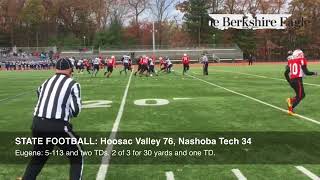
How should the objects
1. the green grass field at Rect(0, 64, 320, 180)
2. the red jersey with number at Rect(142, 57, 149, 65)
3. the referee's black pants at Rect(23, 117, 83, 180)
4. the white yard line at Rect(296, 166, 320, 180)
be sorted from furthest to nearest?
the red jersey with number at Rect(142, 57, 149, 65)
the green grass field at Rect(0, 64, 320, 180)
the white yard line at Rect(296, 166, 320, 180)
the referee's black pants at Rect(23, 117, 83, 180)

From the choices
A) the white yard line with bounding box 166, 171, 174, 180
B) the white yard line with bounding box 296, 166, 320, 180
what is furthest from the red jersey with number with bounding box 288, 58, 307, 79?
the white yard line with bounding box 166, 171, 174, 180

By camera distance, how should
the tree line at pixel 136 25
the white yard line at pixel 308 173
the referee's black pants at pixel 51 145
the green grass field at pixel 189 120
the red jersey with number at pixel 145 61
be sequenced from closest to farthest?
the referee's black pants at pixel 51 145, the white yard line at pixel 308 173, the green grass field at pixel 189 120, the red jersey with number at pixel 145 61, the tree line at pixel 136 25

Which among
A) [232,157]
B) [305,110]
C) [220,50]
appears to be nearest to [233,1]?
[220,50]

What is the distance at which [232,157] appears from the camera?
330 inches

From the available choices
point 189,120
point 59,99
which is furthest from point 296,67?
point 59,99

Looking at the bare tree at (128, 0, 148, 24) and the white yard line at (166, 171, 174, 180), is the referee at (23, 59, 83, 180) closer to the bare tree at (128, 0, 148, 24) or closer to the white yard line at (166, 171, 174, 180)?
the white yard line at (166, 171, 174, 180)

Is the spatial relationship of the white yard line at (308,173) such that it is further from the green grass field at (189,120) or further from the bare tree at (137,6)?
the bare tree at (137,6)

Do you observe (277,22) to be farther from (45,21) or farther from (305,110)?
(305,110)

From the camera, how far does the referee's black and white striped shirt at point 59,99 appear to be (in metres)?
6.16

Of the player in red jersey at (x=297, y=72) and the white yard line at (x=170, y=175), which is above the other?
the player in red jersey at (x=297, y=72)

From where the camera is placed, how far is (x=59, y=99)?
6195 mm

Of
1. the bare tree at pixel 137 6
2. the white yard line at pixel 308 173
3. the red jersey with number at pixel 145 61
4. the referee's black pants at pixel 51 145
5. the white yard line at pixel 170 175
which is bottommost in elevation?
the white yard line at pixel 170 175

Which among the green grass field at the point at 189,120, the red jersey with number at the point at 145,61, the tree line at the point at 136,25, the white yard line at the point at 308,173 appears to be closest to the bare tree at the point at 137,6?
the tree line at the point at 136,25

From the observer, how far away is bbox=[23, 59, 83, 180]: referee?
6156mm
